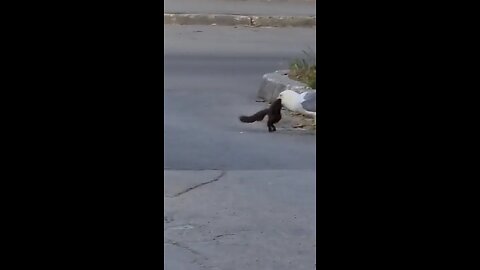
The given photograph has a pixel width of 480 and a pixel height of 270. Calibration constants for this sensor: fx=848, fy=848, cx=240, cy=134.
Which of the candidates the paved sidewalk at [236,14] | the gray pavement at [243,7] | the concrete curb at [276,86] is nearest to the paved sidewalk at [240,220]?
the concrete curb at [276,86]

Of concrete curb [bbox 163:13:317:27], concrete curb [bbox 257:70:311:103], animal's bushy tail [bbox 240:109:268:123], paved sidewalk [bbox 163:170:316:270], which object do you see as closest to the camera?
paved sidewalk [bbox 163:170:316:270]

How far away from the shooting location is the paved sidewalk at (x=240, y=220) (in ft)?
12.3

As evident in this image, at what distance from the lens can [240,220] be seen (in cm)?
434

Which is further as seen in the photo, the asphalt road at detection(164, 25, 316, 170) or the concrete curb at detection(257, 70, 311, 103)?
the concrete curb at detection(257, 70, 311, 103)

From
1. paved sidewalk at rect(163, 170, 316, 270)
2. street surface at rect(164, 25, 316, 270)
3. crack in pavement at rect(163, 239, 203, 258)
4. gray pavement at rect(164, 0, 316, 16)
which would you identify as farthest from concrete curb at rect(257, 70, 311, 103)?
gray pavement at rect(164, 0, 316, 16)

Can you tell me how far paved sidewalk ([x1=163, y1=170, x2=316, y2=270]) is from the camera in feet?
12.3

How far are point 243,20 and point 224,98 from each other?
6713 mm

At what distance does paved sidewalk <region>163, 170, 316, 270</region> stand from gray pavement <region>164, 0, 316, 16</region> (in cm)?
994

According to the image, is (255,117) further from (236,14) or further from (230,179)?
(236,14)

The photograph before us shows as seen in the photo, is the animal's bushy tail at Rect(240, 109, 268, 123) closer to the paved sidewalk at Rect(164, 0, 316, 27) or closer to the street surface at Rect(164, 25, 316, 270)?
the street surface at Rect(164, 25, 316, 270)

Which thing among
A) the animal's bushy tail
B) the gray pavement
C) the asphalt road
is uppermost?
the gray pavement

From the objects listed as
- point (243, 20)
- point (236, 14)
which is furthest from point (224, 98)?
point (236, 14)
